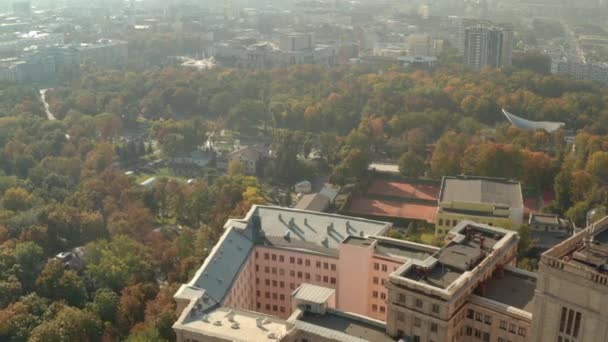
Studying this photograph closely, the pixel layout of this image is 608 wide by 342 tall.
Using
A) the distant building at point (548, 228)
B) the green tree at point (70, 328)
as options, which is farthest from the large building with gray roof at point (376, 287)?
the distant building at point (548, 228)

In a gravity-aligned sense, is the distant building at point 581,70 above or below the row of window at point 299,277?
below

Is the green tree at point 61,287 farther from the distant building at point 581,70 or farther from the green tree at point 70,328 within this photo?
Answer: the distant building at point 581,70

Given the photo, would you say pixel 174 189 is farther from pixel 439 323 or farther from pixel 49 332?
pixel 439 323

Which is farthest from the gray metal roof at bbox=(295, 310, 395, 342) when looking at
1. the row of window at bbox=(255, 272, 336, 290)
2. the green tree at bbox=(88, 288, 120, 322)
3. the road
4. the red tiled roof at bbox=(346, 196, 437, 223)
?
the road

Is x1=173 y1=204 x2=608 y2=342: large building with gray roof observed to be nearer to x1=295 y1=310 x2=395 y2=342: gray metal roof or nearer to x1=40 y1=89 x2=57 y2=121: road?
x1=295 y1=310 x2=395 y2=342: gray metal roof

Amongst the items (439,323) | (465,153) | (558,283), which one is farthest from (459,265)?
(465,153)
